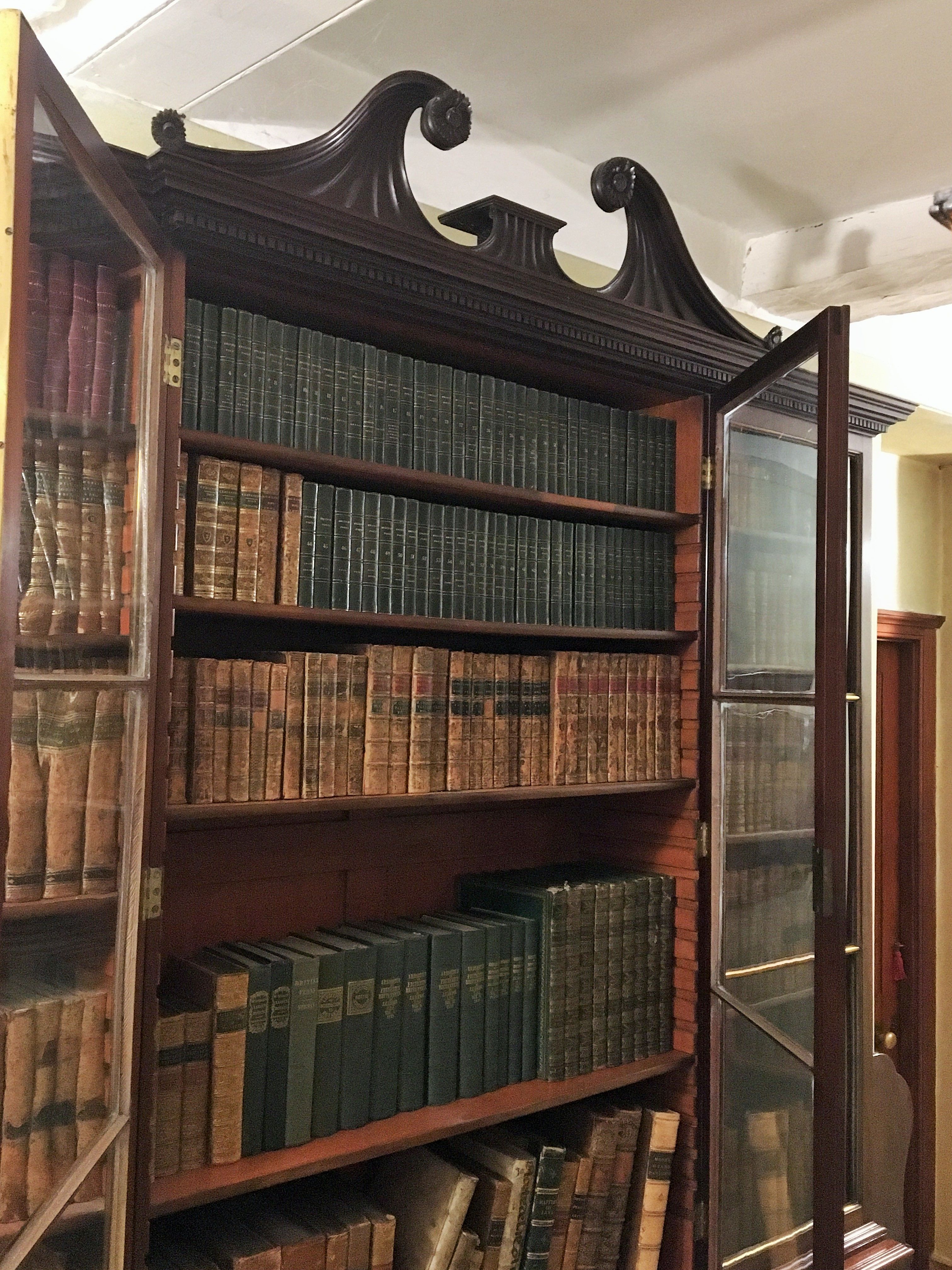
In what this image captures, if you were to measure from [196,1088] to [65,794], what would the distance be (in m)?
0.61

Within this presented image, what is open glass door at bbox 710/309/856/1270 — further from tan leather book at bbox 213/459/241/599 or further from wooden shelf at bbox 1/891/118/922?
wooden shelf at bbox 1/891/118/922

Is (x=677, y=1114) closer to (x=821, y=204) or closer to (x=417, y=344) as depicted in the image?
(x=417, y=344)

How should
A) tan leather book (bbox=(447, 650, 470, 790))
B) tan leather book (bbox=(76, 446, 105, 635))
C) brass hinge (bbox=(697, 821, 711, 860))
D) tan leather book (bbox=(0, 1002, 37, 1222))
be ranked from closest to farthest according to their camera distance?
tan leather book (bbox=(0, 1002, 37, 1222)) → tan leather book (bbox=(76, 446, 105, 635)) → tan leather book (bbox=(447, 650, 470, 790)) → brass hinge (bbox=(697, 821, 711, 860))

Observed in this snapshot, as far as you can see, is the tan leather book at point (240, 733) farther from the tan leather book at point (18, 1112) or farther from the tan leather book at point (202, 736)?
the tan leather book at point (18, 1112)

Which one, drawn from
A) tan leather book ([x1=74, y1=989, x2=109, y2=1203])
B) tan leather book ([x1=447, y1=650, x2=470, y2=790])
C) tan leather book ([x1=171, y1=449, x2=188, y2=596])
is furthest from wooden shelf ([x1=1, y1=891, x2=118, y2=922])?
tan leather book ([x1=447, y1=650, x2=470, y2=790])

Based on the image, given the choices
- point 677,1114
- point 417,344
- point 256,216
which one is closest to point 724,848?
point 677,1114

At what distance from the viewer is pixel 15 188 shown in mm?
909

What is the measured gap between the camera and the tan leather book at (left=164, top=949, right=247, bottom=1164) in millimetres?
1681

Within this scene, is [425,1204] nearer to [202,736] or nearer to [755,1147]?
[755,1147]

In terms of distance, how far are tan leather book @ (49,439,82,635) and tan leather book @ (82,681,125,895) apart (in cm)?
15

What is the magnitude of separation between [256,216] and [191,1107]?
4.37 ft

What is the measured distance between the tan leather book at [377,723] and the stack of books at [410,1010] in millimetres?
296

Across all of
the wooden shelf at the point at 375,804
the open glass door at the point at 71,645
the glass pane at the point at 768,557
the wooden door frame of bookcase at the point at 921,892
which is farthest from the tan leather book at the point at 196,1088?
the wooden door frame of bookcase at the point at 921,892

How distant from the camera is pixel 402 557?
192 cm
